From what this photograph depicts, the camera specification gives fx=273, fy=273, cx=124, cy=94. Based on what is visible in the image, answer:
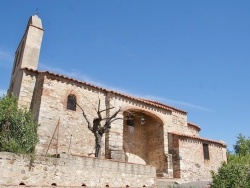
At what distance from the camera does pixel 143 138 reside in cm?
2233

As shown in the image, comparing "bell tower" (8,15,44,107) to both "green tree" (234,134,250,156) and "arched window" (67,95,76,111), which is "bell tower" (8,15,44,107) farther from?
"green tree" (234,134,250,156)

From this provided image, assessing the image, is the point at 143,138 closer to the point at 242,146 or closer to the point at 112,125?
the point at 112,125

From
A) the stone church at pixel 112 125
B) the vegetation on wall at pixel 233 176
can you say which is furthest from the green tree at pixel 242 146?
the vegetation on wall at pixel 233 176

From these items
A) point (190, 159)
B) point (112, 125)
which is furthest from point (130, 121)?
point (190, 159)

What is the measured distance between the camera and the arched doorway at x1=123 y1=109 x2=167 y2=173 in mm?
20641

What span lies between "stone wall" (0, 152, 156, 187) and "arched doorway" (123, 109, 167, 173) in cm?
658

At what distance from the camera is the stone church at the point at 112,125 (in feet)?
51.9

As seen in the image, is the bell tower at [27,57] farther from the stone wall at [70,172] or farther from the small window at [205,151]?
the small window at [205,151]

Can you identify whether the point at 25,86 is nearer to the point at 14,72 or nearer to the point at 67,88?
the point at 67,88

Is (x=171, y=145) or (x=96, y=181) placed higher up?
(x=171, y=145)

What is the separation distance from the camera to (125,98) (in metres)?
19.5

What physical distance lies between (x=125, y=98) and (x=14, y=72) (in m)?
8.22

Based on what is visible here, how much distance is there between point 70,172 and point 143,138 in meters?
11.6

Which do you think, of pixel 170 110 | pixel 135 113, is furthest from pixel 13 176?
pixel 170 110
